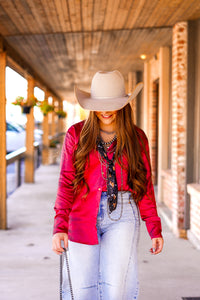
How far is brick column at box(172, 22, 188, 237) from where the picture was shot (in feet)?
16.8

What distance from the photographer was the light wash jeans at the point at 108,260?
78.8 inches

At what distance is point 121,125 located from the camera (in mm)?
2176

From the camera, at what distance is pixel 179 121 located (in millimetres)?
5176

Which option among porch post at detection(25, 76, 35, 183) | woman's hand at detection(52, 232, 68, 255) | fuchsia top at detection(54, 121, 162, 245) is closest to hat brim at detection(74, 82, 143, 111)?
fuchsia top at detection(54, 121, 162, 245)

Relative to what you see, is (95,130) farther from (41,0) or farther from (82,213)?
(41,0)

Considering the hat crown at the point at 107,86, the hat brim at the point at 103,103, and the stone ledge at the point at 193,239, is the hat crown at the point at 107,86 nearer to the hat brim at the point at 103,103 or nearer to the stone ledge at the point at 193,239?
the hat brim at the point at 103,103

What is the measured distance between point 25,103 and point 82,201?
767cm

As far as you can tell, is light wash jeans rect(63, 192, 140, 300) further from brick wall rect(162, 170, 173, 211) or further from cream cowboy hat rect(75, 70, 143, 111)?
brick wall rect(162, 170, 173, 211)

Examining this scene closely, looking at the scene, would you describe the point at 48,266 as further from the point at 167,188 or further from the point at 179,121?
the point at 167,188

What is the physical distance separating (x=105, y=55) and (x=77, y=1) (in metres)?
3.79

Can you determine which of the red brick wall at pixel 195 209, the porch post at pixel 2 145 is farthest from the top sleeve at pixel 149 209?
the porch post at pixel 2 145

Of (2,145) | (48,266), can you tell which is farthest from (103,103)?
(2,145)

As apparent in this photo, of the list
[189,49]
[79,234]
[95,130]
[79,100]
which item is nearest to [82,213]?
[79,234]

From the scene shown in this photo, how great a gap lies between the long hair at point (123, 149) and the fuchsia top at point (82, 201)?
Result: 0.03m
